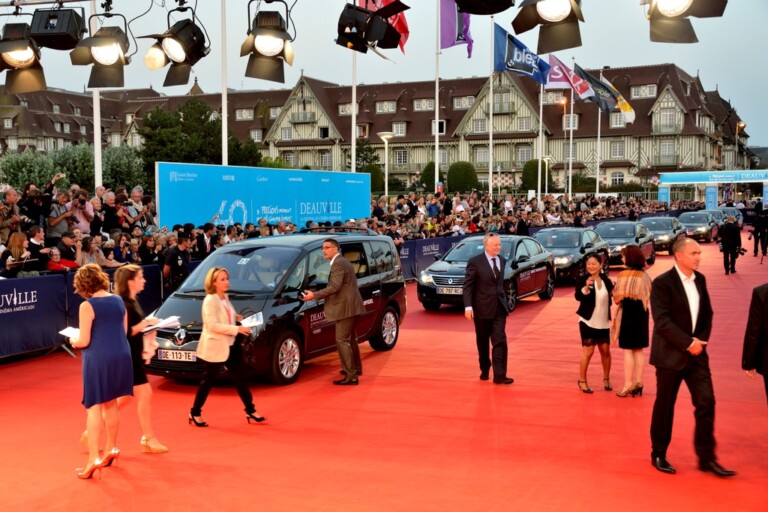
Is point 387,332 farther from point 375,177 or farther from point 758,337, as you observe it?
point 375,177

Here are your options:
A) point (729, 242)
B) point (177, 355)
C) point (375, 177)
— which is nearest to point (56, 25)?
point (177, 355)

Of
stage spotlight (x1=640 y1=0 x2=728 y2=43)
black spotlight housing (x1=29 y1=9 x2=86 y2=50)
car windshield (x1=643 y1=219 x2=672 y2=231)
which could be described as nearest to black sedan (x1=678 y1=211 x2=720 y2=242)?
car windshield (x1=643 y1=219 x2=672 y2=231)

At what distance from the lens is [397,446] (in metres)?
8.19

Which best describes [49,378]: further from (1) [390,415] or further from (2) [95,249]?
(1) [390,415]

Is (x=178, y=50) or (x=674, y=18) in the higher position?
(x=178, y=50)

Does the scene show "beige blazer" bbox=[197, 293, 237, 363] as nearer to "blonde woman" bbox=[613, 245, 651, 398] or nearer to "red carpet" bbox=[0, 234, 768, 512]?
"red carpet" bbox=[0, 234, 768, 512]

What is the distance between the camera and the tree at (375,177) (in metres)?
73.5

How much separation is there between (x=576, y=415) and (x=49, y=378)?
7.28 meters

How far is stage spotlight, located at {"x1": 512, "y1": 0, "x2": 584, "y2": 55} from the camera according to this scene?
36.4 ft

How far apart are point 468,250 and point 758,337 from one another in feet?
42.5

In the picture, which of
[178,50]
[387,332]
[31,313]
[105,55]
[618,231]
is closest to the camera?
[31,313]

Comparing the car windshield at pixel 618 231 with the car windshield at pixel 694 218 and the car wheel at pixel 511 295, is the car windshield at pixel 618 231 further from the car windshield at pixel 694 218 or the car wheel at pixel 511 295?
the car windshield at pixel 694 218

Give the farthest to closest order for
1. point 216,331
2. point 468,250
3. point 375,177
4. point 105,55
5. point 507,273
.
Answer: point 375,177, point 468,250, point 507,273, point 105,55, point 216,331

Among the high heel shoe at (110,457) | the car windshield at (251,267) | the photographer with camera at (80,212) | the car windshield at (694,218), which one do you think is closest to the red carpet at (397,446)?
the high heel shoe at (110,457)
